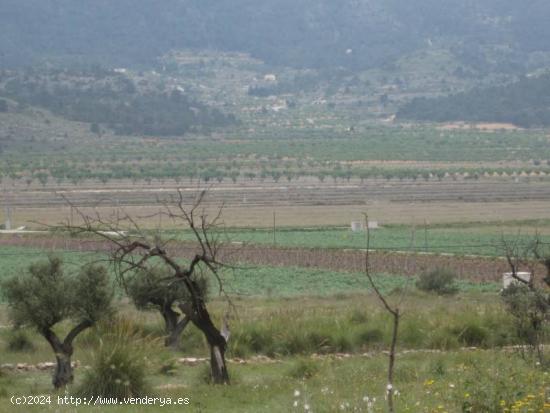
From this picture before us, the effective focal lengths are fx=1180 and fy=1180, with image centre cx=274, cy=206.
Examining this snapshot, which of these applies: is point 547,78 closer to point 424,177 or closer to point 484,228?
point 424,177

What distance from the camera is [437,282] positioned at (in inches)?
1203

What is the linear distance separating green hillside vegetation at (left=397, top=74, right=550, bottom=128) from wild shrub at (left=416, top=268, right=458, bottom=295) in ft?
479

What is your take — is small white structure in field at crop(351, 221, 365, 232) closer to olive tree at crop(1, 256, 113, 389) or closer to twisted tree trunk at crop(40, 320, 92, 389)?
olive tree at crop(1, 256, 113, 389)

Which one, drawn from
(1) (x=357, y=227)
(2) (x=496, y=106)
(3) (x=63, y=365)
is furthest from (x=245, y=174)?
(3) (x=63, y=365)

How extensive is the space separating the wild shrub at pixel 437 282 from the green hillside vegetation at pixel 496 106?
146 meters

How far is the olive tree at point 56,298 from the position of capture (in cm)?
1697

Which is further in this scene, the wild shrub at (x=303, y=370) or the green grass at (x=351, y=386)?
the wild shrub at (x=303, y=370)

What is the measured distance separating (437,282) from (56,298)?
50.7 feet

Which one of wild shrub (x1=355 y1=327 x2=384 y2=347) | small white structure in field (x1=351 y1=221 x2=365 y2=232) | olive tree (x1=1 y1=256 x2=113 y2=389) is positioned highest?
olive tree (x1=1 y1=256 x2=113 y2=389)

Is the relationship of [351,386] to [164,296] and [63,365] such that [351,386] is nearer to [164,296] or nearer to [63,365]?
[63,365]

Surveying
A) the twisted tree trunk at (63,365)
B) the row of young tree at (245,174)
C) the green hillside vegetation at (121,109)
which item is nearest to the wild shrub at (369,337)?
the twisted tree trunk at (63,365)

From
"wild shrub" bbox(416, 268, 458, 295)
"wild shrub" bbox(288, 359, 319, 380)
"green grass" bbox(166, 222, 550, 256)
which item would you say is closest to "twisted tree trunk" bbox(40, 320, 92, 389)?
"wild shrub" bbox(288, 359, 319, 380)

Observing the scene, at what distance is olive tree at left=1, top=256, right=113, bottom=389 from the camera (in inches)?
668

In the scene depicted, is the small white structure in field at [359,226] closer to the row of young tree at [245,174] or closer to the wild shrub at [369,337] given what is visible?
the wild shrub at [369,337]
